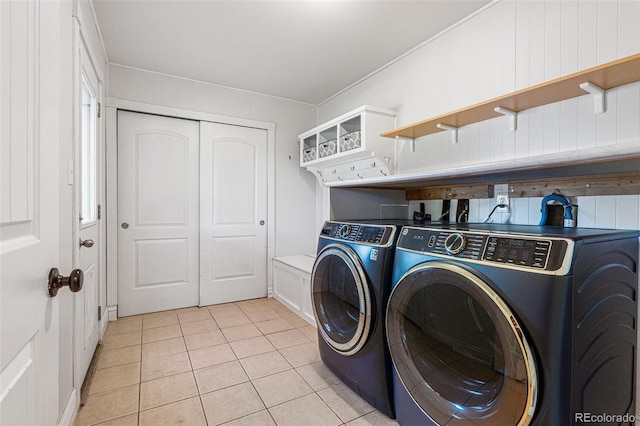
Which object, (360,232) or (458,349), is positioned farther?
(360,232)

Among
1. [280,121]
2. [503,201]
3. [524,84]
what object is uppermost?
[280,121]

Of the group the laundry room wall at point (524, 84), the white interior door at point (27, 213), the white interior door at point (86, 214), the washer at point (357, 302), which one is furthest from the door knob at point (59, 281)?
the laundry room wall at point (524, 84)

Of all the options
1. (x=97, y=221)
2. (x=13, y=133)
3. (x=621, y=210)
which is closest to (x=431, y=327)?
(x=621, y=210)

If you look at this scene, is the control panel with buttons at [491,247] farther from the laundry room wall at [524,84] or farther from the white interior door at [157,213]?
the white interior door at [157,213]

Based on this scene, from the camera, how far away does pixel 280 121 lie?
3650 mm

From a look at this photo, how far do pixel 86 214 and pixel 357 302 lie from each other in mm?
1894

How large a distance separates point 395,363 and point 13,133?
1471 mm

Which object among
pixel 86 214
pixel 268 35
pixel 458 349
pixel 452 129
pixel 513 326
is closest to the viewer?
pixel 513 326

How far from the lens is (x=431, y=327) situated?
4.08ft

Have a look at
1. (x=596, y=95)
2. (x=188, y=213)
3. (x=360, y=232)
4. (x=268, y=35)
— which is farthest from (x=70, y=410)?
(x=596, y=95)

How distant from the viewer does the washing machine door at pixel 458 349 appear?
94cm

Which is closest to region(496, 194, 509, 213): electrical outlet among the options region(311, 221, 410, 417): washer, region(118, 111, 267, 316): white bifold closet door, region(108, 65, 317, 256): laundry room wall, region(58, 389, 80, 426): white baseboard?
region(311, 221, 410, 417): washer

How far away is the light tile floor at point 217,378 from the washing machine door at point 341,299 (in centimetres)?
30
